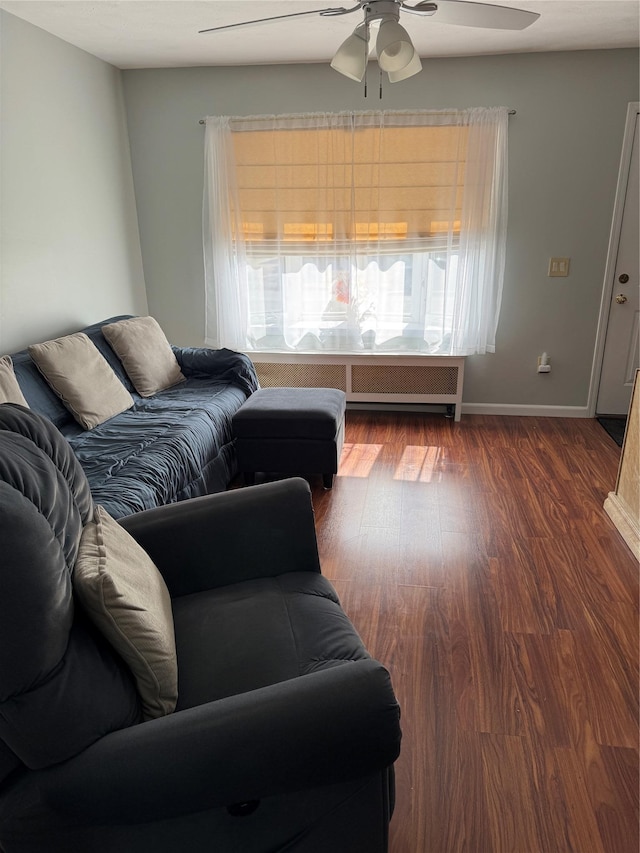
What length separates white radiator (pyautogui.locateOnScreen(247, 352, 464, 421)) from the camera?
13.6 feet

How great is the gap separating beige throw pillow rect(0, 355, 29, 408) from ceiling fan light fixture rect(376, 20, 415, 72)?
1936 mm

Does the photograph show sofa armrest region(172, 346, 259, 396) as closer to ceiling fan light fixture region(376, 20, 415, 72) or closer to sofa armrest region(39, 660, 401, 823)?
ceiling fan light fixture region(376, 20, 415, 72)

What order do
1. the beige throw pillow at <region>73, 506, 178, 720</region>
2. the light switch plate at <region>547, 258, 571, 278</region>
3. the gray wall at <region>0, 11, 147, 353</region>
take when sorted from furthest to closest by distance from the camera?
1. the light switch plate at <region>547, 258, 571, 278</region>
2. the gray wall at <region>0, 11, 147, 353</region>
3. the beige throw pillow at <region>73, 506, 178, 720</region>

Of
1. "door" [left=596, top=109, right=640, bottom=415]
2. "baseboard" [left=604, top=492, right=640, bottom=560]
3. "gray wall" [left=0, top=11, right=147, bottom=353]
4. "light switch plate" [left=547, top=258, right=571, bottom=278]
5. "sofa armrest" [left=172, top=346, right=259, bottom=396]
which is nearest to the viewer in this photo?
"baseboard" [left=604, top=492, right=640, bottom=560]

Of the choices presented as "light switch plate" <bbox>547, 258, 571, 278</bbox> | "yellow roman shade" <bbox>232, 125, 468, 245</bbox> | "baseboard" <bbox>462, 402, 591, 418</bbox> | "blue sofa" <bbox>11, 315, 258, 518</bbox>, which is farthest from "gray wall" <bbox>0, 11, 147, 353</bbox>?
"light switch plate" <bbox>547, 258, 571, 278</bbox>

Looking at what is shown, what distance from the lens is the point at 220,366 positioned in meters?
3.62

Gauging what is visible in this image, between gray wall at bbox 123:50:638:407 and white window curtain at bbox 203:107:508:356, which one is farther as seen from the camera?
white window curtain at bbox 203:107:508:356

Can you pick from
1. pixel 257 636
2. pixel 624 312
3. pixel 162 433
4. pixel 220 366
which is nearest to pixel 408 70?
pixel 162 433

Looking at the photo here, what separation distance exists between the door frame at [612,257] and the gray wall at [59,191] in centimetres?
337

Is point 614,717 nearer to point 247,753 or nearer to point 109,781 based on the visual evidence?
point 247,753

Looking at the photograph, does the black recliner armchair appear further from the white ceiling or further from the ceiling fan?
the white ceiling

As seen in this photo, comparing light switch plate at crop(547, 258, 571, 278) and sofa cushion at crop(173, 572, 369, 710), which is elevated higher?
light switch plate at crop(547, 258, 571, 278)

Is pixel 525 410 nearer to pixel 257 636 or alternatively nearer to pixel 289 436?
pixel 289 436

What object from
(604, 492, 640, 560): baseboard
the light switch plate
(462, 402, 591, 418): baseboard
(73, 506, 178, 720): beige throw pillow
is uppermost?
the light switch plate
